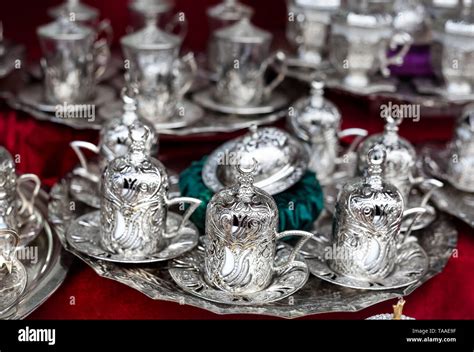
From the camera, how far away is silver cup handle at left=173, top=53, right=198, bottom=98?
Answer: 4.01ft

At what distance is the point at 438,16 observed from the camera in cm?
127

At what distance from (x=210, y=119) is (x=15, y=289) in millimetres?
526

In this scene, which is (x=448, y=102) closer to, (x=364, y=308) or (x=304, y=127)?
(x=304, y=127)

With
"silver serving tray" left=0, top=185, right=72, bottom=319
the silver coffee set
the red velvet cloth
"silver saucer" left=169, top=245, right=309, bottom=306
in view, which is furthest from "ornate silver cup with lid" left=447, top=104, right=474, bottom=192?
"silver serving tray" left=0, top=185, right=72, bottom=319

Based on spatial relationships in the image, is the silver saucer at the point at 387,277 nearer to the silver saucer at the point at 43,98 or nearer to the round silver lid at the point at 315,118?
the round silver lid at the point at 315,118

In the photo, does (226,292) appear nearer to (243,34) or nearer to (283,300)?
(283,300)

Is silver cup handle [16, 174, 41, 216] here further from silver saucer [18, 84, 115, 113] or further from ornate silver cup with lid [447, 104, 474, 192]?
ornate silver cup with lid [447, 104, 474, 192]

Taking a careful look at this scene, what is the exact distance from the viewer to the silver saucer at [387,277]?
82cm

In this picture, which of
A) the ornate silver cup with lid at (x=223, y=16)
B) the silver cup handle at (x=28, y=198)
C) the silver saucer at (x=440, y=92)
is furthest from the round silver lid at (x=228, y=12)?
the silver cup handle at (x=28, y=198)

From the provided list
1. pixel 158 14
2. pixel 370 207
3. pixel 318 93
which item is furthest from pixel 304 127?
pixel 158 14

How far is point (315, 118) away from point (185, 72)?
0.32 metres

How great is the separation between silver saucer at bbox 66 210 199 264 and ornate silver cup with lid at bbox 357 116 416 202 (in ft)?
0.84

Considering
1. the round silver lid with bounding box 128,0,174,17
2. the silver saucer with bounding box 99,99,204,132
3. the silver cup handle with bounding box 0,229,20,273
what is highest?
the round silver lid with bounding box 128,0,174,17

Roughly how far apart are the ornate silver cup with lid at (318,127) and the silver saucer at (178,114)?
0.64ft
